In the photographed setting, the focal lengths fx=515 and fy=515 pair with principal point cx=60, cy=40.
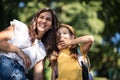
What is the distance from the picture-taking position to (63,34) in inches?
244

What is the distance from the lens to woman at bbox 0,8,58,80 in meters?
5.55

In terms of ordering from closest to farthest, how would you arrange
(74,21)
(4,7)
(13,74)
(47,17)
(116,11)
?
(13,74) < (47,17) < (4,7) < (74,21) < (116,11)

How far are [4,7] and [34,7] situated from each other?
1069 millimetres

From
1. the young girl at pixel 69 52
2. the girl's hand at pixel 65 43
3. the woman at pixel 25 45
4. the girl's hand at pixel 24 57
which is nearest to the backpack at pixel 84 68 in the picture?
the young girl at pixel 69 52

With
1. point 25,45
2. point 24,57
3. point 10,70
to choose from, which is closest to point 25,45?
point 25,45

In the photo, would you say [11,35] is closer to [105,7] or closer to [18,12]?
[18,12]

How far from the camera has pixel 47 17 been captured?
603 centimetres

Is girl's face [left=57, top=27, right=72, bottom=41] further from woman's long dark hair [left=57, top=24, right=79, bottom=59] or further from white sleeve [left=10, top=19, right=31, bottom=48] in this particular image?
white sleeve [left=10, top=19, right=31, bottom=48]

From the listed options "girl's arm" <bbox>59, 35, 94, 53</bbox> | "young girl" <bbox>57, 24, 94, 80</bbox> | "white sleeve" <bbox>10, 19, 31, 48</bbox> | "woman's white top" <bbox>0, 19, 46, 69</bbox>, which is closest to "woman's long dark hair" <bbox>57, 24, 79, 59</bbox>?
"young girl" <bbox>57, 24, 94, 80</bbox>

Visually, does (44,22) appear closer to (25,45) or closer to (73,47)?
(25,45)

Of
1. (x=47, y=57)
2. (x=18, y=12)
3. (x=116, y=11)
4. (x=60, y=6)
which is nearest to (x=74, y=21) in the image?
(x=60, y=6)

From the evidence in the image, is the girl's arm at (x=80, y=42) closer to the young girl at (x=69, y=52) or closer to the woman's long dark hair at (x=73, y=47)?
the young girl at (x=69, y=52)

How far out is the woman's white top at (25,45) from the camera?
5.70 m

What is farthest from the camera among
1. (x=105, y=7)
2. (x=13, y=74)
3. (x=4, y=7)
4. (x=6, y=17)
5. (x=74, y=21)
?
(x=105, y=7)
